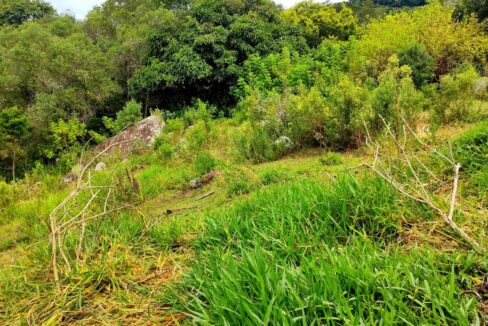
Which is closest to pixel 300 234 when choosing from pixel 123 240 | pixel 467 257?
pixel 467 257

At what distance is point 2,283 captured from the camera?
2.15 metres

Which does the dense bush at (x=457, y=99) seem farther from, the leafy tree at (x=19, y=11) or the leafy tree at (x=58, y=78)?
the leafy tree at (x=19, y=11)

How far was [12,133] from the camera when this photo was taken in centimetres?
1271

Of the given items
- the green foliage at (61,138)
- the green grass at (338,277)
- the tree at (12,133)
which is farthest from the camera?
the green foliage at (61,138)

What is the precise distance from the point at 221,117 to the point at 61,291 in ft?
40.6

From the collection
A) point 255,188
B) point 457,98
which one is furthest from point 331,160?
point 457,98

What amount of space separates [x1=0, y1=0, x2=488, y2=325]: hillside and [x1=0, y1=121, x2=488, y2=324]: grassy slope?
0.03ft

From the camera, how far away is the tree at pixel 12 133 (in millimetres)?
12414

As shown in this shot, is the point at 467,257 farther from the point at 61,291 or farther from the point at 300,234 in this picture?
the point at 61,291

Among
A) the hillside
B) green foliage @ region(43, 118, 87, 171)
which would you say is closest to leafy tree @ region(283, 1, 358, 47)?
the hillside

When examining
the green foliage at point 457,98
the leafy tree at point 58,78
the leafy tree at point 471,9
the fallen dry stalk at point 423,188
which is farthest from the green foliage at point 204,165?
the leafy tree at point 471,9

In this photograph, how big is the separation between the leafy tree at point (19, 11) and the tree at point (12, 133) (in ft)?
93.1

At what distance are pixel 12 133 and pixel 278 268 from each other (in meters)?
14.1

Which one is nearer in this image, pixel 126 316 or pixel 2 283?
pixel 126 316
